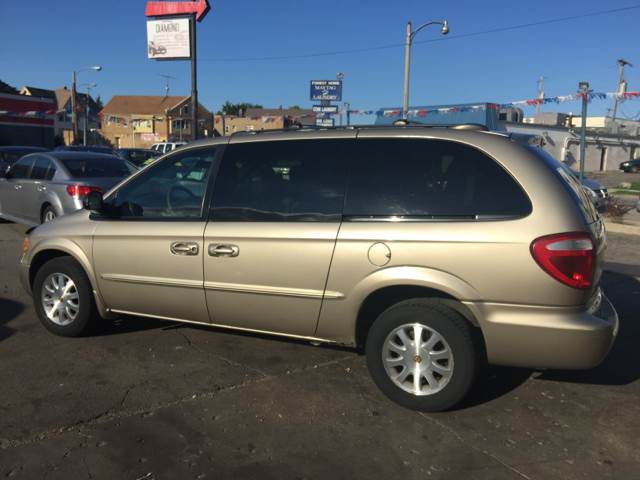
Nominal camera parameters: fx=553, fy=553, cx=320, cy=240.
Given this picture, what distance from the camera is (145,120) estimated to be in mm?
78188

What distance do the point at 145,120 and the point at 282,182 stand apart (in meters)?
79.8

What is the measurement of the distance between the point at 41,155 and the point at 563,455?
31.2 feet

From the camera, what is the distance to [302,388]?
3961 mm

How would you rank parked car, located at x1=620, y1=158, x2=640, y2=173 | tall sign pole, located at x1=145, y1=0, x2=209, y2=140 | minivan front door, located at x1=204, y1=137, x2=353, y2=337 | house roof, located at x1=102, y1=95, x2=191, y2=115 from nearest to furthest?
minivan front door, located at x1=204, y1=137, x2=353, y2=337 → tall sign pole, located at x1=145, y1=0, x2=209, y2=140 → parked car, located at x1=620, y1=158, x2=640, y2=173 → house roof, located at x1=102, y1=95, x2=191, y2=115

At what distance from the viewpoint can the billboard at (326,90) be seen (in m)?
27.2

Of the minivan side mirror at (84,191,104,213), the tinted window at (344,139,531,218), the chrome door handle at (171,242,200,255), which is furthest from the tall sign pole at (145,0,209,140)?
the tinted window at (344,139,531,218)

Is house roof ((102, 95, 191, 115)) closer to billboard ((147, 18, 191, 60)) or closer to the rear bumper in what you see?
billboard ((147, 18, 191, 60))

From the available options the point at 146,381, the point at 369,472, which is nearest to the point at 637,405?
A: the point at 369,472

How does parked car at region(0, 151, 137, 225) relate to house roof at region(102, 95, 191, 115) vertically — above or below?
below

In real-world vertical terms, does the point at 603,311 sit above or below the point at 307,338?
above

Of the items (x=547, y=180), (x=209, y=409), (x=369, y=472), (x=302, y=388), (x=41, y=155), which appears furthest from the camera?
(x=41, y=155)

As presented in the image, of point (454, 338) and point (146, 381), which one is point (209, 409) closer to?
point (146, 381)

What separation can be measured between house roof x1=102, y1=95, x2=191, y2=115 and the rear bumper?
83508 mm

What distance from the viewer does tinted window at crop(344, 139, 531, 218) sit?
3.39 m
